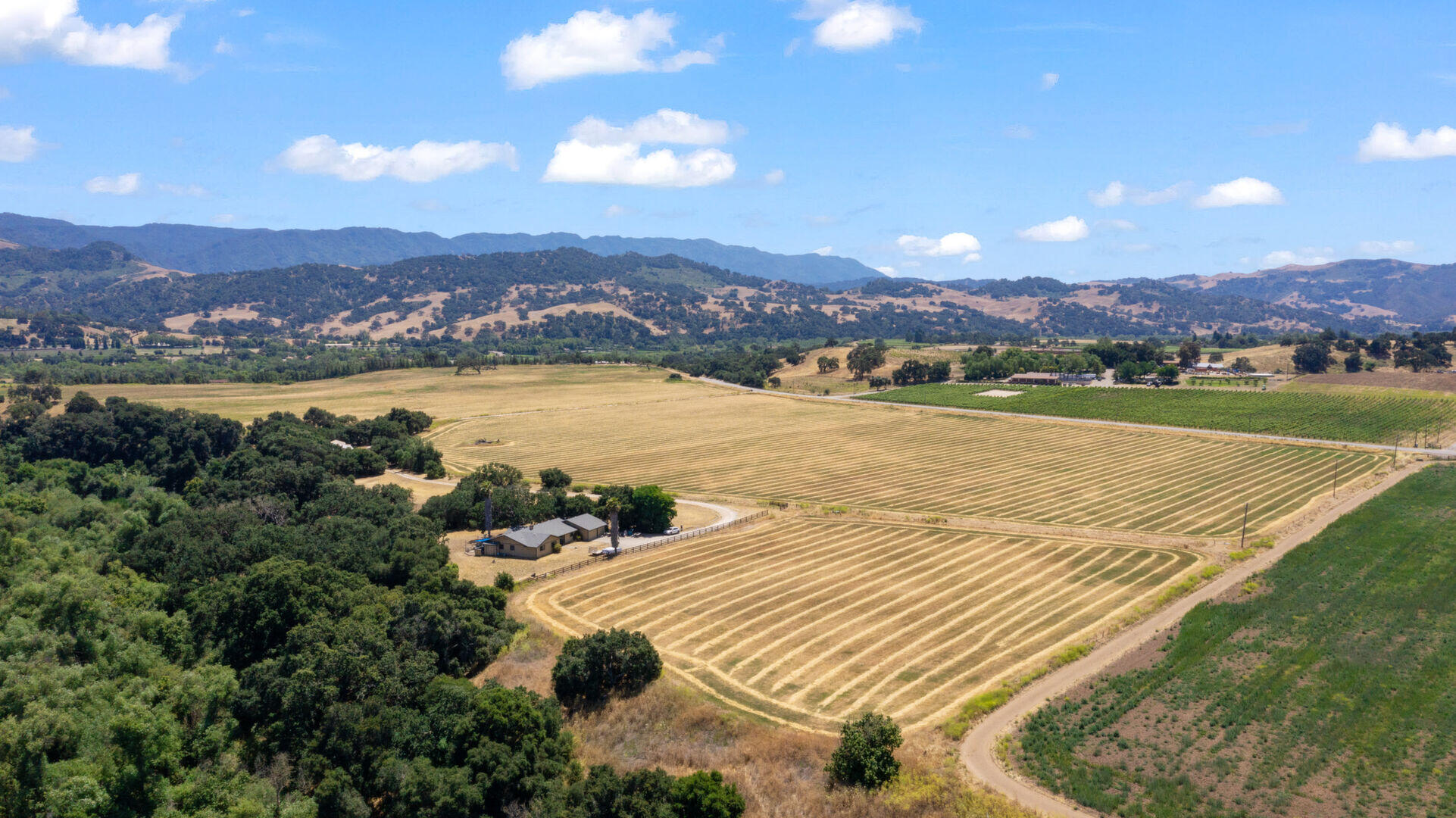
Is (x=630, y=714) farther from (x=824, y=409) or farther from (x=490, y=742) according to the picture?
(x=824, y=409)

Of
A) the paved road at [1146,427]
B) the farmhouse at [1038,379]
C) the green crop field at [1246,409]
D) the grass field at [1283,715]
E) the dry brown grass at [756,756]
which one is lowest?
the dry brown grass at [756,756]

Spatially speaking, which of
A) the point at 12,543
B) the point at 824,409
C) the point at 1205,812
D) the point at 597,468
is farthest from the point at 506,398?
the point at 1205,812

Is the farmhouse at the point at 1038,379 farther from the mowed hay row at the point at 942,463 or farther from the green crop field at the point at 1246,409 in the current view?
the mowed hay row at the point at 942,463

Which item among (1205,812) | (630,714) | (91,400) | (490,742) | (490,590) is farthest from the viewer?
(91,400)

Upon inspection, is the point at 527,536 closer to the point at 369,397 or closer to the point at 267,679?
the point at 267,679

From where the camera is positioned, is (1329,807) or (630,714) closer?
(1329,807)

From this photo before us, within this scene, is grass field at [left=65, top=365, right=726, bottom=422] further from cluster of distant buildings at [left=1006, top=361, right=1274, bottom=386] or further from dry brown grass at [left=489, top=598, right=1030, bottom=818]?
dry brown grass at [left=489, top=598, right=1030, bottom=818]

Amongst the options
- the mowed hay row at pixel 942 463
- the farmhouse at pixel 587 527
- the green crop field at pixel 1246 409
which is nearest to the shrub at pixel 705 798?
the farmhouse at pixel 587 527
